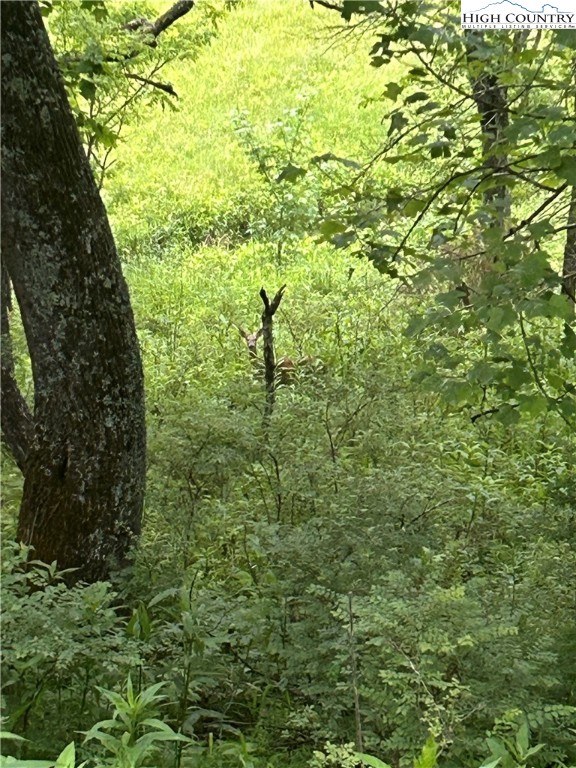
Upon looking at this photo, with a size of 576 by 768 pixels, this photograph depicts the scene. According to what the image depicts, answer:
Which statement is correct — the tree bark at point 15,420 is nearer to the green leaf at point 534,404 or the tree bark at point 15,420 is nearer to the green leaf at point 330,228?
the green leaf at point 330,228

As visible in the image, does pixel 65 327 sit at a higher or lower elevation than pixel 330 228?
lower

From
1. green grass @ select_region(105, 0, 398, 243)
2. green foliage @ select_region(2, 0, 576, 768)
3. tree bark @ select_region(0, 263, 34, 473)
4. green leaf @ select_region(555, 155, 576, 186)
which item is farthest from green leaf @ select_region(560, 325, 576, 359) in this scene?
green grass @ select_region(105, 0, 398, 243)

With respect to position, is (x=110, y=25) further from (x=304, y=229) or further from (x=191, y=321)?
(x=304, y=229)

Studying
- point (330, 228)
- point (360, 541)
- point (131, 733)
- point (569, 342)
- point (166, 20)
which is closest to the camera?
point (131, 733)

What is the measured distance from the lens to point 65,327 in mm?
3516

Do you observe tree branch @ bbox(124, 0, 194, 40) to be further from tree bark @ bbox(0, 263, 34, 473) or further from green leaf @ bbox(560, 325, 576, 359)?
green leaf @ bbox(560, 325, 576, 359)

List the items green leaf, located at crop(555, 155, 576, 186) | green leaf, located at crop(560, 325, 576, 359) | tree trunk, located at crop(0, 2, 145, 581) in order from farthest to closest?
tree trunk, located at crop(0, 2, 145, 581) → green leaf, located at crop(560, 325, 576, 359) → green leaf, located at crop(555, 155, 576, 186)

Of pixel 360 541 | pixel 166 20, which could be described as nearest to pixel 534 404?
pixel 360 541

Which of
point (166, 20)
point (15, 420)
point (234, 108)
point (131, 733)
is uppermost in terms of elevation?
point (234, 108)

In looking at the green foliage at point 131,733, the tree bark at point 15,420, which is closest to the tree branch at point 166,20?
the tree bark at point 15,420

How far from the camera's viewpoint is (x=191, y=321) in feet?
25.3

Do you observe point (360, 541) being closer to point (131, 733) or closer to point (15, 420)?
point (131, 733)

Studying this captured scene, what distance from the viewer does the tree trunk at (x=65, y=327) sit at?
3354mm

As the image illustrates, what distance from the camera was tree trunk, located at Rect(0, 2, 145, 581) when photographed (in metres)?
3.35
